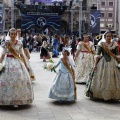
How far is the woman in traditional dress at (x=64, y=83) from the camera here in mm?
8039

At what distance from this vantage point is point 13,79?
7262mm

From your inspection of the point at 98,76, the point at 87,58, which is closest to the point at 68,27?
the point at 87,58

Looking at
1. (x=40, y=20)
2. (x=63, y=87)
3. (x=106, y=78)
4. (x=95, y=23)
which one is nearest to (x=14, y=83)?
A: (x=63, y=87)

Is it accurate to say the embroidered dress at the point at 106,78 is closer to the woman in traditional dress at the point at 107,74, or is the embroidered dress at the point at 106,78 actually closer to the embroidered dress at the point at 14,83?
the woman in traditional dress at the point at 107,74

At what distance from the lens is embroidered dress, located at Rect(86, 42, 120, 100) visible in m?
8.24

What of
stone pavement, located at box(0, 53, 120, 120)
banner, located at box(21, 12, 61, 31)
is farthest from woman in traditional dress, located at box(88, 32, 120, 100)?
banner, located at box(21, 12, 61, 31)

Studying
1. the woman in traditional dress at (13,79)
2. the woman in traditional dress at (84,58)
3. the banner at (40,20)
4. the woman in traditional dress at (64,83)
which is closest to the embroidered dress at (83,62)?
the woman in traditional dress at (84,58)

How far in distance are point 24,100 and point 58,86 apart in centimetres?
98

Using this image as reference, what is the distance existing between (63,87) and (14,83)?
1.23 m

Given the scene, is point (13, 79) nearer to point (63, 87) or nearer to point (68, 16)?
point (63, 87)

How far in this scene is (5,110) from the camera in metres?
7.27

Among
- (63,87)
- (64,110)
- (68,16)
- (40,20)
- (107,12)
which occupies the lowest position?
(64,110)

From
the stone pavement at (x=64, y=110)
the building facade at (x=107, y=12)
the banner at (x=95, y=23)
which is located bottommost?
the stone pavement at (x=64, y=110)

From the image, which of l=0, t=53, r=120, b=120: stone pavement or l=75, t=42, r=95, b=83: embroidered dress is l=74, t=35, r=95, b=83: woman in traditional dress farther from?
l=0, t=53, r=120, b=120: stone pavement
